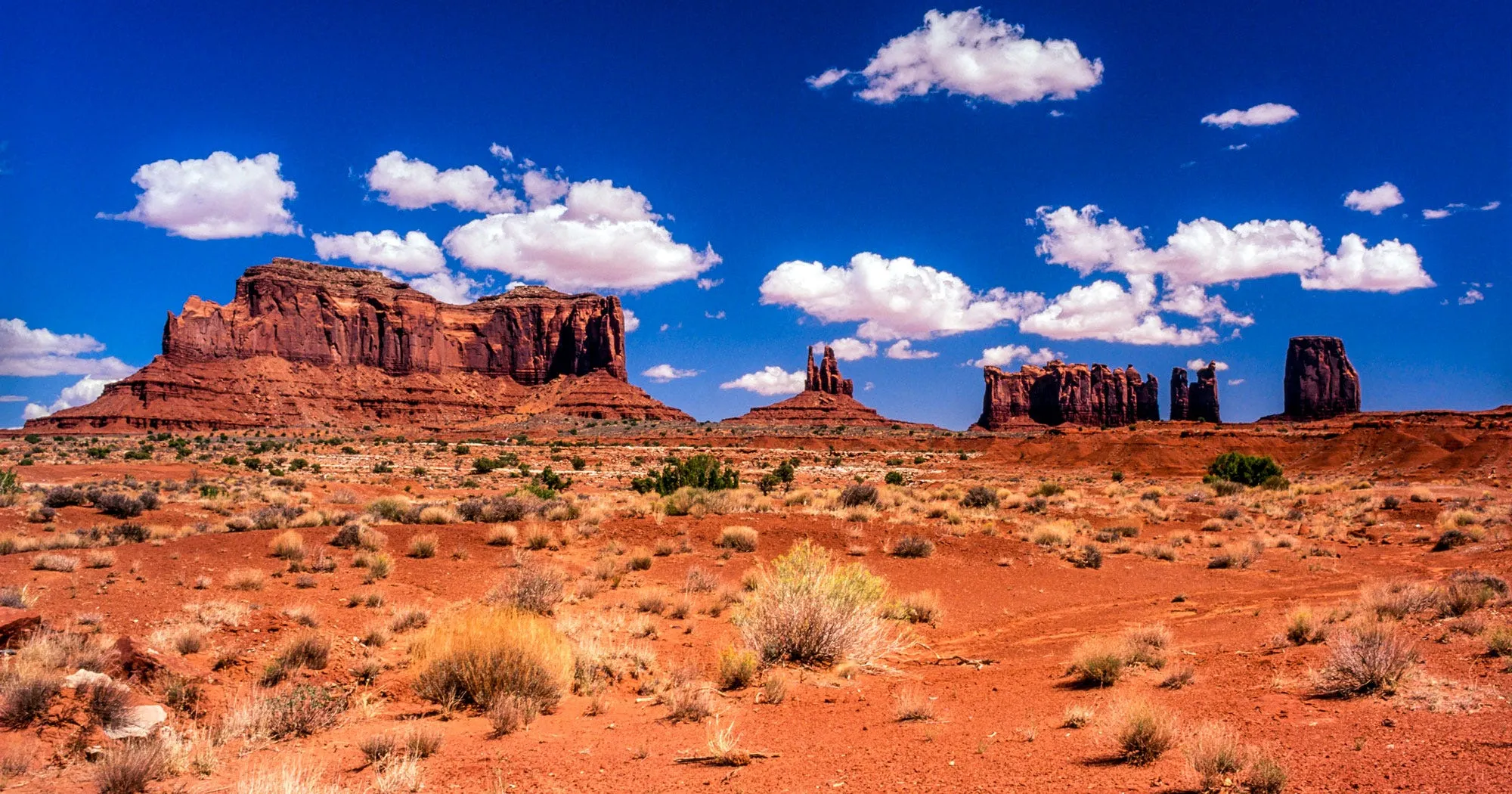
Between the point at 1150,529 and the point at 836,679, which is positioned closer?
the point at 836,679

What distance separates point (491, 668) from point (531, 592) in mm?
3864

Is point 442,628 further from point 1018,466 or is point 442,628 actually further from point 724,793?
point 1018,466

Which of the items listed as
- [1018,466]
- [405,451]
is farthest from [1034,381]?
[405,451]

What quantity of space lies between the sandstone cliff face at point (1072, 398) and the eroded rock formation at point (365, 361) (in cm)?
7189

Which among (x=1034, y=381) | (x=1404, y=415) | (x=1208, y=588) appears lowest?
(x=1208, y=588)

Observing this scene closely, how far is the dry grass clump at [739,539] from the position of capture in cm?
1697

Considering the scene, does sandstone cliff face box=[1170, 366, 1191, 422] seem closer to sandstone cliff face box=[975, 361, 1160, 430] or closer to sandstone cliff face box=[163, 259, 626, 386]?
sandstone cliff face box=[975, 361, 1160, 430]

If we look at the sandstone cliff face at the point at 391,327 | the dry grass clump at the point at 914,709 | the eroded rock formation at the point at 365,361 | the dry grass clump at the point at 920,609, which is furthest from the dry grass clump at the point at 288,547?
the sandstone cliff face at the point at 391,327

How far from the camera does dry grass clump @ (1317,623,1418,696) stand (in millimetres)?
6840

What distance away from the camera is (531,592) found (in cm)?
1138

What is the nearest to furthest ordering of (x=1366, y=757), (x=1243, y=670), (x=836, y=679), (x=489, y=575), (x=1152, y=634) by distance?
(x=1366, y=757)
(x=1243, y=670)
(x=836, y=679)
(x=1152, y=634)
(x=489, y=575)

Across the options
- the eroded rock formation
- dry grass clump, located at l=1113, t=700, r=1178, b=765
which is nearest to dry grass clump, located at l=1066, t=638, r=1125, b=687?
dry grass clump, located at l=1113, t=700, r=1178, b=765

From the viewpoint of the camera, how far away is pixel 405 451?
2422 inches

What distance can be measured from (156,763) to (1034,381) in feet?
595
